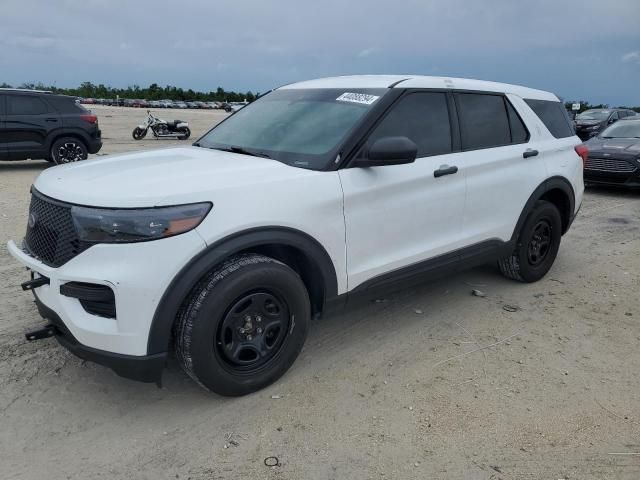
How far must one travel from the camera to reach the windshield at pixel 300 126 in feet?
11.0

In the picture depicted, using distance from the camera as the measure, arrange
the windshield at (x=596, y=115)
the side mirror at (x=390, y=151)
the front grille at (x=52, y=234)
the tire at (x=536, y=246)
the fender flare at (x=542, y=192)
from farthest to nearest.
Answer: the windshield at (x=596, y=115) → the tire at (x=536, y=246) → the fender flare at (x=542, y=192) → the side mirror at (x=390, y=151) → the front grille at (x=52, y=234)

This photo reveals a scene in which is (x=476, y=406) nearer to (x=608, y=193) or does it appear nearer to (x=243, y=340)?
(x=243, y=340)

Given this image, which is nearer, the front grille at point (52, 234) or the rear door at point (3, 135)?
the front grille at point (52, 234)

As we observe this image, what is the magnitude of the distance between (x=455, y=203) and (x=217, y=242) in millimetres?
1961

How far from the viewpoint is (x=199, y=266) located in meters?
2.68

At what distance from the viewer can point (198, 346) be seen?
2.74m

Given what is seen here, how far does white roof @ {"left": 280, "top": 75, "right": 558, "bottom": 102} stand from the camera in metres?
3.80

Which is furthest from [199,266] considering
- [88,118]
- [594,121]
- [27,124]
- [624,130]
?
[594,121]

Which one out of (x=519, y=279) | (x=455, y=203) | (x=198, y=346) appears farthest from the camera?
(x=519, y=279)

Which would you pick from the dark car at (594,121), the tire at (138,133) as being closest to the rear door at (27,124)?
the tire at (138,133)

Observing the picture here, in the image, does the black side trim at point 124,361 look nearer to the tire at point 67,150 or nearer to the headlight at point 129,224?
the headlight at point 129,224

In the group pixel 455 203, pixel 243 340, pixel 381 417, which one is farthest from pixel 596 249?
pixel 243 340

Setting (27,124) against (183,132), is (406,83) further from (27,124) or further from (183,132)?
(183,132)

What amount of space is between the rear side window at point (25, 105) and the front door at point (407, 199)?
33.5 ft
